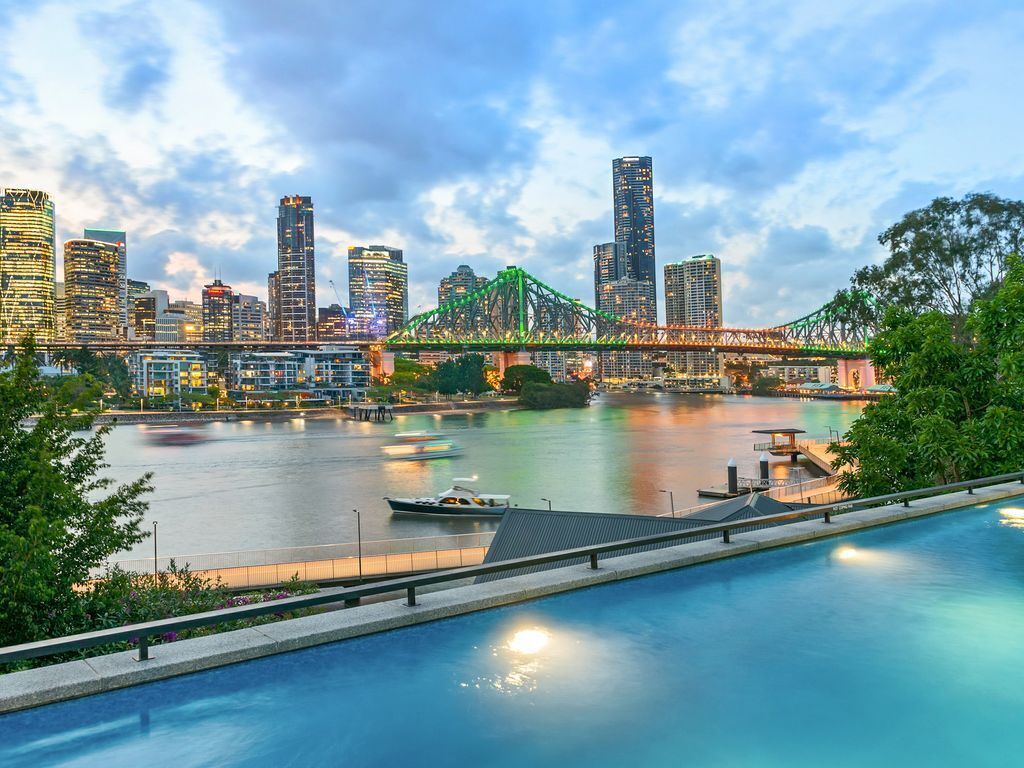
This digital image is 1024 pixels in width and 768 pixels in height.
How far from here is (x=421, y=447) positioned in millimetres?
58438

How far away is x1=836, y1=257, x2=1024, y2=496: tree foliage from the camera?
1249cm

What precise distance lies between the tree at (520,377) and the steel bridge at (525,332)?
3598 millimetres

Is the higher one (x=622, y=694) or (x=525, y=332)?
(x=525, y=332)

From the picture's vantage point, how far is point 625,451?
165ft

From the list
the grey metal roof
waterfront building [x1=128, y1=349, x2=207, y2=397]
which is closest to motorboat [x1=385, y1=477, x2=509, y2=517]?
the grey metal roof

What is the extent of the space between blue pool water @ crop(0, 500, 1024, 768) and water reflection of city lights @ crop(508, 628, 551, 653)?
2 centimetres

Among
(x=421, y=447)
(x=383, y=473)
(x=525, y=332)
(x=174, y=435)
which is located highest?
(x=525, y=332)

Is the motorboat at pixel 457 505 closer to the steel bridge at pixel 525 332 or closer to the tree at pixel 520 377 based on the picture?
the steel bridge at pixel 525 332

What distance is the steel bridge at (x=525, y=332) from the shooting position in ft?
369

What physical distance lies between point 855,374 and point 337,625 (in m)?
137

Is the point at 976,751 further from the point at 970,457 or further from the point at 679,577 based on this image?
the point at 970,457

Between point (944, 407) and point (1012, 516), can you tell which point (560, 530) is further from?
point (1012, 516)

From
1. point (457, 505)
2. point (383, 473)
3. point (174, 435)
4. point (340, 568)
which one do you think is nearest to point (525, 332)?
point (174, 435)

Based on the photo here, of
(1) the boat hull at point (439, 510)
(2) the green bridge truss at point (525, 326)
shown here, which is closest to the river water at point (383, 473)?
(1) the boat hull at point (439, 510)
